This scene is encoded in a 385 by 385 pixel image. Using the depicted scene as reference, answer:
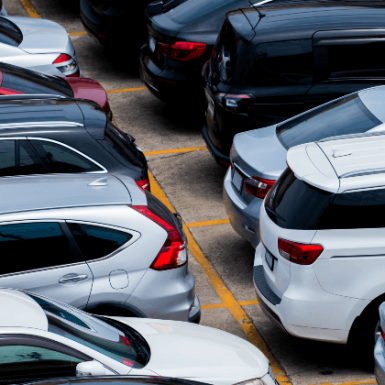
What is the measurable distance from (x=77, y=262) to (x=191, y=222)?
3204mm

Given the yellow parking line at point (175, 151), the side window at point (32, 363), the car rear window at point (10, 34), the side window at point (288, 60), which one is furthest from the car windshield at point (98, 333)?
the car rear window at point (10, 34)

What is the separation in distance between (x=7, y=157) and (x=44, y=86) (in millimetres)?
2335

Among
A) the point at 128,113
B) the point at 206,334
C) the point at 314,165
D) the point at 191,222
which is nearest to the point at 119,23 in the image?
the point at 128,113

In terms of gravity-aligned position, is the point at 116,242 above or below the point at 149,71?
above

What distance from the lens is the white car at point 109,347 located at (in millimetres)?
4125

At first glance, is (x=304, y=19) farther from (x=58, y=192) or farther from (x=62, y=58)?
(x=58, y=192)

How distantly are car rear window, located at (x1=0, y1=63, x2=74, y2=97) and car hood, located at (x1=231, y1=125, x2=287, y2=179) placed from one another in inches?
97.4

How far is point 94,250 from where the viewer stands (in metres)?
5.47

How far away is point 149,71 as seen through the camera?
1057cm

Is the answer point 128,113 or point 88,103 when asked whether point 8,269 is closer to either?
point 88,103

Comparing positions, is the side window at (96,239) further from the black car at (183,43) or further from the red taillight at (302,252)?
the black car at (183,43)

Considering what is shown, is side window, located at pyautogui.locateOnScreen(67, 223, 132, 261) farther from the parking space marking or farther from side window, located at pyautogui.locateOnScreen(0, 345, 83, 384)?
the parking space marking

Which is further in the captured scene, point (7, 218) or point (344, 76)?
point (344, 76)

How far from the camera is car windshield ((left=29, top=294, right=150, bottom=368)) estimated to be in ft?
14.4
